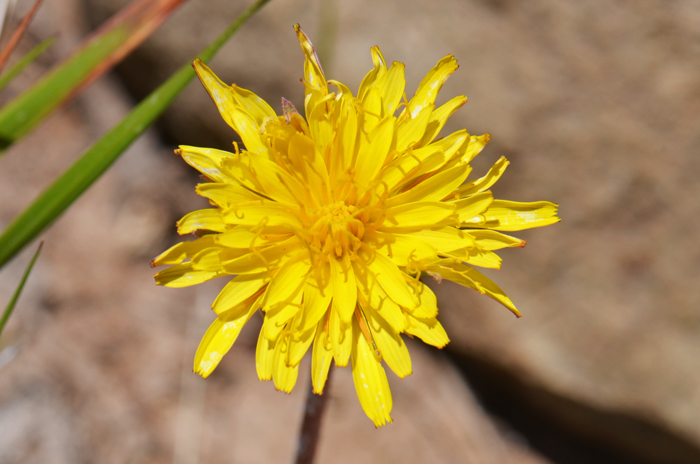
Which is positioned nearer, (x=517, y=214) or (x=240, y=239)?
(x=240, y=239)

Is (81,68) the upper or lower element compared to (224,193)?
upper

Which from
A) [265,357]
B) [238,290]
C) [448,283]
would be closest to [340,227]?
[238,290]

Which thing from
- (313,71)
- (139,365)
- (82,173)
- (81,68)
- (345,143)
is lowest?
(139,365)

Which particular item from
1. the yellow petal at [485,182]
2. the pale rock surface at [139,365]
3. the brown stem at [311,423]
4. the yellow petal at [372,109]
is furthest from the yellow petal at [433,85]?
the pale rock surface at [139,365]

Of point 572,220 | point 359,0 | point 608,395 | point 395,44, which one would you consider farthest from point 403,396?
point 359,0

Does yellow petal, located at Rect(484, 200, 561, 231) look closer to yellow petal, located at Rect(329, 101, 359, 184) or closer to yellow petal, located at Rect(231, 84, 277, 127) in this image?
yellow petal, located at Rect(329, 101, 359, 184)

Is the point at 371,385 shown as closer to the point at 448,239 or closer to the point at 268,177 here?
the point at 448,239

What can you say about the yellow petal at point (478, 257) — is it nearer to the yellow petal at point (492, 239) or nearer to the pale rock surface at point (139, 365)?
the yellow petal at point (492, 239)

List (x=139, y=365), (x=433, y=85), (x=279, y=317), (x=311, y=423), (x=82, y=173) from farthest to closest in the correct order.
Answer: (x=139, y=365) → (x=311, y=423) → (x=433, y=85) → (x=279, y=317) → (x=82, y=173)
